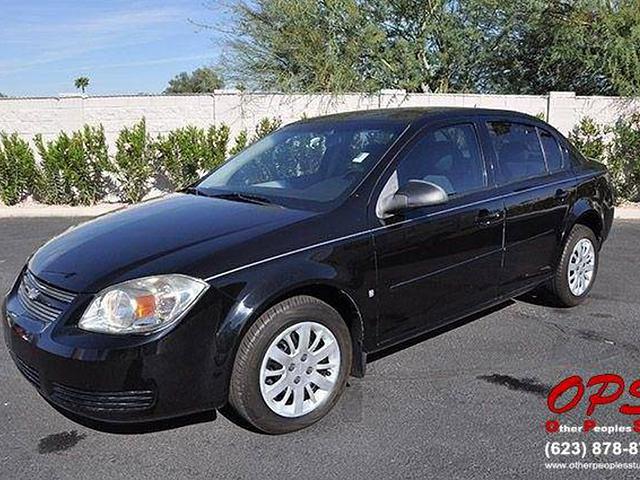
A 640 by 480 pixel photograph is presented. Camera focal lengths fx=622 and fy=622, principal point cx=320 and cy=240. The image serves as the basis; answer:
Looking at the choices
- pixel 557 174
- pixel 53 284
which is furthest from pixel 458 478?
pixel 557 174

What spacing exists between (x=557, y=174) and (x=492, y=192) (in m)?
0.99

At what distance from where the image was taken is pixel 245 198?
390 centimetres

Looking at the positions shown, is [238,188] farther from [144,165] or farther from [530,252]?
[144,165]

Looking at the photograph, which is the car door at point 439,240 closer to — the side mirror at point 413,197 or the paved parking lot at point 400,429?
the side mirror at point 413,197

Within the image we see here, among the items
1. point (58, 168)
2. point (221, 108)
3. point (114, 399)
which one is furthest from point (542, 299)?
point (58, 168)

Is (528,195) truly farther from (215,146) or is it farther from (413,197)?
(215,146)

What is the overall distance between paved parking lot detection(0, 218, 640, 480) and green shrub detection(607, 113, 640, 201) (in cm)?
725

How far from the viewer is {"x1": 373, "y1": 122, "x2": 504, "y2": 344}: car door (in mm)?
3650

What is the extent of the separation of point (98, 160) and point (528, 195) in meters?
8.97

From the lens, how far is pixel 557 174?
496 centimetres

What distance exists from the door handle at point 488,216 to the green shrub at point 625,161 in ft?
25.7

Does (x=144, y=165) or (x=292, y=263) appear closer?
(x=292, y=263)

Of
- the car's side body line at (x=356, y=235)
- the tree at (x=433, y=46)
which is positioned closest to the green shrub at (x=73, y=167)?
Answer: the tree at (x=433, y=46)

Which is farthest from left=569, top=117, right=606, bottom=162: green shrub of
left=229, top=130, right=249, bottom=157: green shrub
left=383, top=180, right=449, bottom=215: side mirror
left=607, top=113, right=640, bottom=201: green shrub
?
left=383, top=180, right=449, bottom=215: side mirror
